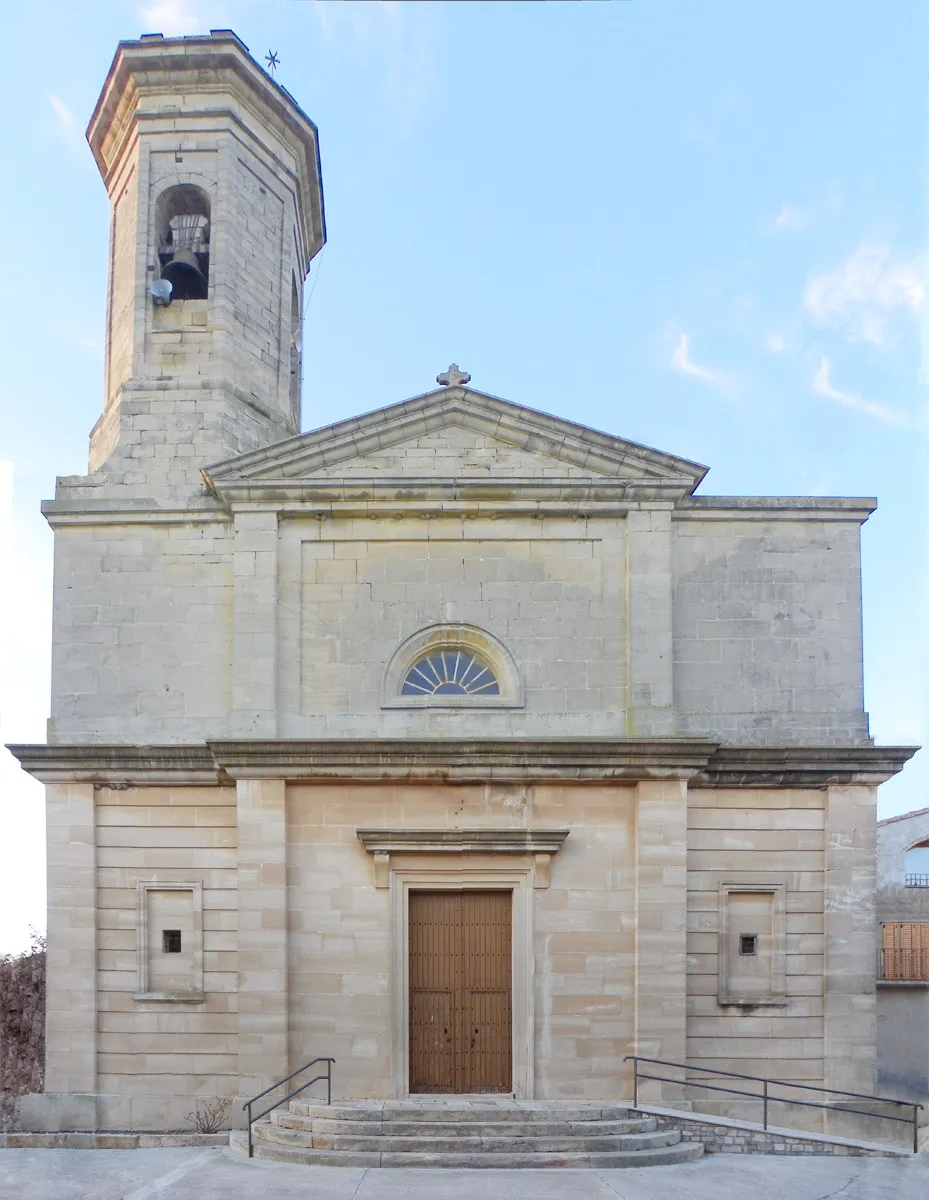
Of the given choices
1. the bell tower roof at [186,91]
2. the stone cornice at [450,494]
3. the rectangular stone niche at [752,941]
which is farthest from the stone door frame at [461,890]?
the bell tower roof at [186,91]

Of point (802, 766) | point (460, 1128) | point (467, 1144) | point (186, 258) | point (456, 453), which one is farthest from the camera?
point (186, 258)

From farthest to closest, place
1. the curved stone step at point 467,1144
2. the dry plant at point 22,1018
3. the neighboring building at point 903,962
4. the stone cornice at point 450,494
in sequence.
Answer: the dry plant at point 22,1018 → the neighboring building at point 903,962 → the stone cornice at point 450,494 → the curved stone step at point 467,1144

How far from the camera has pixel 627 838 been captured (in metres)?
16.8

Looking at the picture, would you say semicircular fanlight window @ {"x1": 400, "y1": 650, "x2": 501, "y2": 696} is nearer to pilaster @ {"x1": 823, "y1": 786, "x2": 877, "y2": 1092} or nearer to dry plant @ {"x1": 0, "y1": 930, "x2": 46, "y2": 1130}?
pilaster @ {"x1": 823, "y1": 786, "x2": 877, "y2": 1092}

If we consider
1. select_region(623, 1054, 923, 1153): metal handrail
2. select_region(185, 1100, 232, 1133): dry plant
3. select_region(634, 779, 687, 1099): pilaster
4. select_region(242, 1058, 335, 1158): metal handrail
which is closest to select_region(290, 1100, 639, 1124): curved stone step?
select_region(242, 1058, 335, 1158): metal handrail

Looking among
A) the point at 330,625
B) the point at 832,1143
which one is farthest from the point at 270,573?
the point at 832,1143

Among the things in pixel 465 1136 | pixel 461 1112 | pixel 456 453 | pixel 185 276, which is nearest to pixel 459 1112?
pixel 461 1112

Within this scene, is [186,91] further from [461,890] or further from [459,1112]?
[459,1112]

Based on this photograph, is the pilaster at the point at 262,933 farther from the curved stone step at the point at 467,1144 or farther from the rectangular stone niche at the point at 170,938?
the curved stone step at the point at 467,1144

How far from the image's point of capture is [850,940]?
55.1 ft

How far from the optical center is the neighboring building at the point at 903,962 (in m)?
23.2

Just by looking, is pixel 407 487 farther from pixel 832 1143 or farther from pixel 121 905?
pixel 832 1143

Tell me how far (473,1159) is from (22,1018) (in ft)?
55.1

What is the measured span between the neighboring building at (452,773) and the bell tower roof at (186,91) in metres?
5.29
